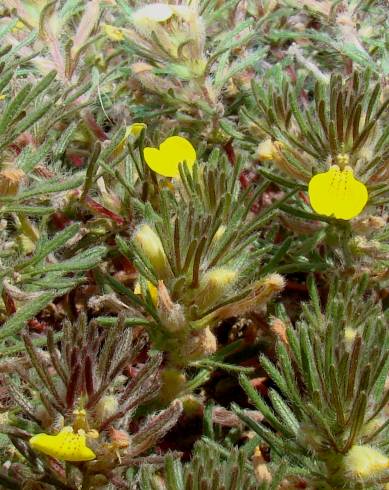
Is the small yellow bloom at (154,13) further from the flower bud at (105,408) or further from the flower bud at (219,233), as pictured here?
the flower bud at (105,408)

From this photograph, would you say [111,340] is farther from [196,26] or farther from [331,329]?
[196,26]

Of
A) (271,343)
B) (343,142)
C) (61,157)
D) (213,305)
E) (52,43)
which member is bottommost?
(271,343)

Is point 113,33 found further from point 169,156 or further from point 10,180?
point 10,180

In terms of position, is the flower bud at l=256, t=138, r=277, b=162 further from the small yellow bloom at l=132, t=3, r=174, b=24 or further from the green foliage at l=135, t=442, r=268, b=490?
the green foliage at l=135, t=442, r=268, b=490

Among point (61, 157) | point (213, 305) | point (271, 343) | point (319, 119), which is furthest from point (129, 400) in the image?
point (61, 157)

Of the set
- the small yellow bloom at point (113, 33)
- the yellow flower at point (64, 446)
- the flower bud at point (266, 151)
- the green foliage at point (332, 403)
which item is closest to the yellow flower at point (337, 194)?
the flower bud at point (266, 151)

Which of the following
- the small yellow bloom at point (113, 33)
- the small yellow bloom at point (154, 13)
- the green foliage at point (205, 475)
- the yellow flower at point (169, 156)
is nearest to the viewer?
the green foliage at point (205, 475)

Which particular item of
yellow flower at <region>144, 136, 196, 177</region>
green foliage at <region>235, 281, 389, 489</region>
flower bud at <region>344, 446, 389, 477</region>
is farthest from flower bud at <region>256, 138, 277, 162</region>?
flower bud at <region>344, 446, 389, 477</region>
